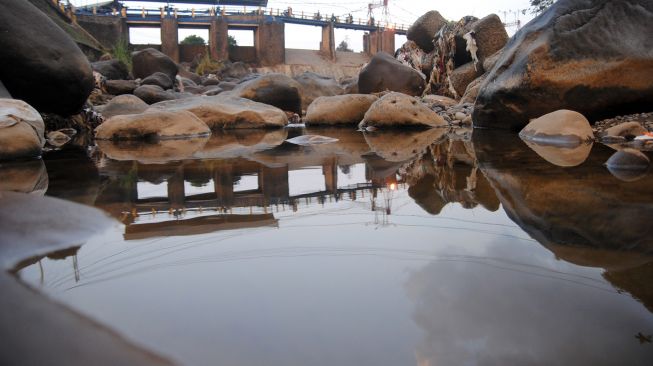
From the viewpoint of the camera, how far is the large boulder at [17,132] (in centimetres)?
363

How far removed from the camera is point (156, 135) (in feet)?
20.0

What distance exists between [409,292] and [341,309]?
6.9 inches

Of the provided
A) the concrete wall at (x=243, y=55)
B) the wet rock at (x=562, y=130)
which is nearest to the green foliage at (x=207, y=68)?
the concrete wall at (x=243, y=55)

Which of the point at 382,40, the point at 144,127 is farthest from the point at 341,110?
the point at 382,40

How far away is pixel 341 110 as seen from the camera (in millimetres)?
8703

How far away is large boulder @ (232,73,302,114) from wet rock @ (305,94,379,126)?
1789 mm

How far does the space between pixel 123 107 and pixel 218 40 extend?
29.3m

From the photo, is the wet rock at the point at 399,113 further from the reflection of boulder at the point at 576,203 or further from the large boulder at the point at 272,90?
the reflection of boulder at the point at 576,203

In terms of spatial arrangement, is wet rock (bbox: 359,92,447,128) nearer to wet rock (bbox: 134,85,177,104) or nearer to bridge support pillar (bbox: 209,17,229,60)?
wet rock (bbox: 134,85,177,104)

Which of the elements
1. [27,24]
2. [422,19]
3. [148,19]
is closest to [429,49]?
[422,19]

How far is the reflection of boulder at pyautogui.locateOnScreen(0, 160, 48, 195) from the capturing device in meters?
2.43

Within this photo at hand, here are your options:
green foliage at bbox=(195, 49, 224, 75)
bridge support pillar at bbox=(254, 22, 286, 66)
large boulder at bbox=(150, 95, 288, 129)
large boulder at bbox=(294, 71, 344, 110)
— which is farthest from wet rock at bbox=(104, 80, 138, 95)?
bridge support pillar at bbox=(254, 22, 286, 66)

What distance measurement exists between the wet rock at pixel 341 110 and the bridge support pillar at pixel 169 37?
28776mm

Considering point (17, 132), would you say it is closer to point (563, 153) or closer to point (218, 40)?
point (563, 153)
